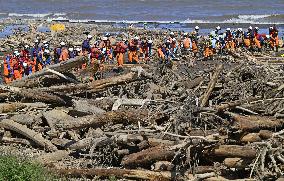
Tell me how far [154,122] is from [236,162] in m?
2.72

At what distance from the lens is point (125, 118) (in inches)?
528

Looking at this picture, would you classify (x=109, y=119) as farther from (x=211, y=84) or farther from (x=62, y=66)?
(x=62, y=66)

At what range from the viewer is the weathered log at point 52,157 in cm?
1318

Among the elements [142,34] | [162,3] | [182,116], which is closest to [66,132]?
[182,116]

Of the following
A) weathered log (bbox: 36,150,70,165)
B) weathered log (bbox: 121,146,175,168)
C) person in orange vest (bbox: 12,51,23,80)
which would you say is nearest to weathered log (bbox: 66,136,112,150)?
weathered log (bbox: 36,150,70,165)

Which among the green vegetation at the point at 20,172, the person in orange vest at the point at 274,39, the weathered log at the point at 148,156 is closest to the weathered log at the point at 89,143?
the weathered log at the point at 148,156

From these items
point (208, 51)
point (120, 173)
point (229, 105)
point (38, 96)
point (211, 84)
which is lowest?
point (120, 173)

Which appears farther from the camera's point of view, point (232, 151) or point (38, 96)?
point (38, 96)

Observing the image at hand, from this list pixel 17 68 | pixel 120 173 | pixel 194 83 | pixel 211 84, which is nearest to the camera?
pixel 120 173

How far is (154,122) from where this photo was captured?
13.0 m

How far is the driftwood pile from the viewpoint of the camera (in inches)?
437

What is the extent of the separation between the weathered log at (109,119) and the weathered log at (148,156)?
1294 millimetres

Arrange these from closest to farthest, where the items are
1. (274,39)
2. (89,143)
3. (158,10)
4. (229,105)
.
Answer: (229,105) < (89,143) < (274,39) < (158,10)

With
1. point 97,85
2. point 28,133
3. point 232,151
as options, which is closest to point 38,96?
point 28,133
